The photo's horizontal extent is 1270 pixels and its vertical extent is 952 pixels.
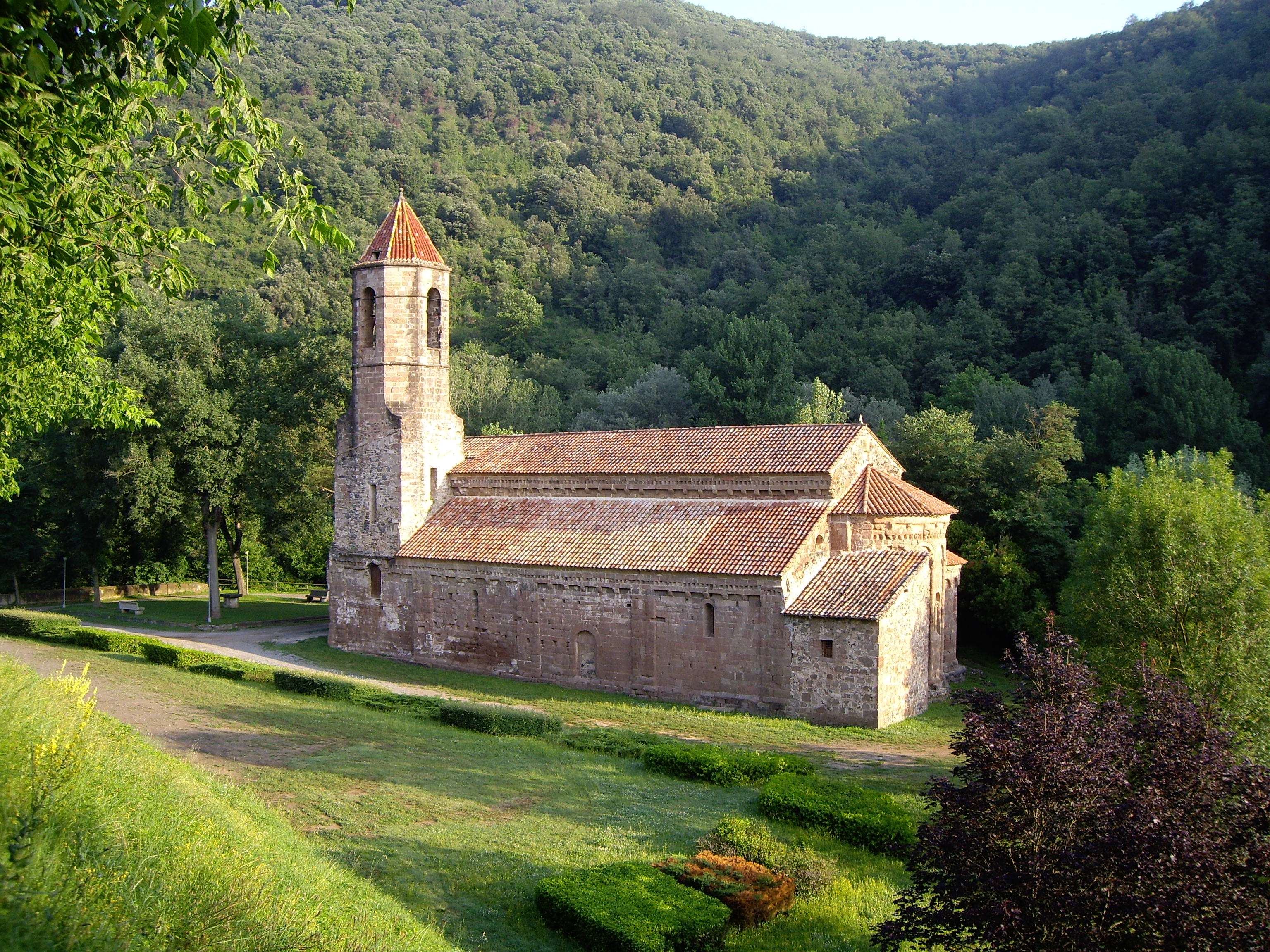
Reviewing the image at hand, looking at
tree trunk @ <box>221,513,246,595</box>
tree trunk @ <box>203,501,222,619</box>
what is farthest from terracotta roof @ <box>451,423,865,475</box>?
tree trunk @ <box>221,513,246,595</box>

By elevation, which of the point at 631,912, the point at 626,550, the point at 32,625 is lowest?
the point at 631,912

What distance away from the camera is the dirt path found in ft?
58.0

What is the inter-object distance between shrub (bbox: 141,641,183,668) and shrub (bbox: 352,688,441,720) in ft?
21.7

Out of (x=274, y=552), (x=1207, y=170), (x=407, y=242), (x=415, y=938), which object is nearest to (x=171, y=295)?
(x=415, y=938)

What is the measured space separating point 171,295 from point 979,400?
38665mm

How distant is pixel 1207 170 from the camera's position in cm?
4981

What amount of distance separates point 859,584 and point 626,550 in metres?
5.96

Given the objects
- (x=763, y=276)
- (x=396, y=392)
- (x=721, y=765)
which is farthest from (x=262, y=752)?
(x=763, y=276)

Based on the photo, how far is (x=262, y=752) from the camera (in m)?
16.6

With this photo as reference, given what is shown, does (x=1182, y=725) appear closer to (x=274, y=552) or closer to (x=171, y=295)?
(x=171, y=295)

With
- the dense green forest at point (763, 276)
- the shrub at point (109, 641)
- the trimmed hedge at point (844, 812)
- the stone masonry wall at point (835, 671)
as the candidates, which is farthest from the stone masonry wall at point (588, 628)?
the dense green forest at point (763, 276)

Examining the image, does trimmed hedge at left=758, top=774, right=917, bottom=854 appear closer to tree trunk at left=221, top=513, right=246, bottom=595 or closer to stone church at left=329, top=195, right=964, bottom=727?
stone church at left=329, top=195, right=964, bottom=727

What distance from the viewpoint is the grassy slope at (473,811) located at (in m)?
11.0

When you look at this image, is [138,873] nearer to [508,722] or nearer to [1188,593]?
[508,722]
